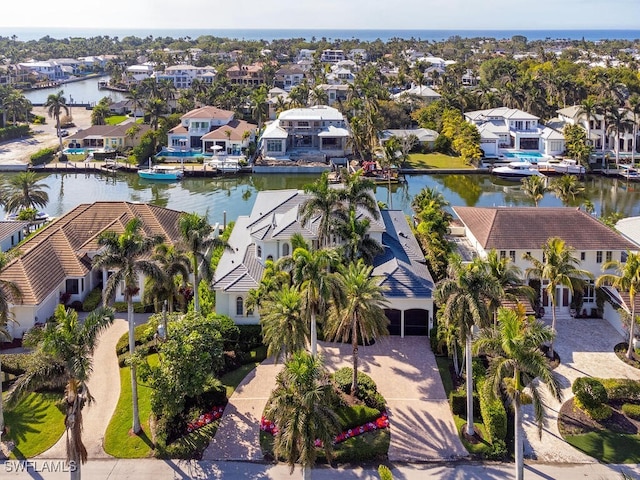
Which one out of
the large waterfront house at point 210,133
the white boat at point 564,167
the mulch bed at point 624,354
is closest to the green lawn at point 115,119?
the large waterfront house at point 210,133

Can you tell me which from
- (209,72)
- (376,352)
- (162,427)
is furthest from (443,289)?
(209,72)

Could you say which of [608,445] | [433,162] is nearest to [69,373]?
[608,445]

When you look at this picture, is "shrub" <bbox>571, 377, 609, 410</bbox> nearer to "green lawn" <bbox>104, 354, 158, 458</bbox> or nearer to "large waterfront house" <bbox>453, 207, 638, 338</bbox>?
"large waterfront house" <bbox>453, 207, 638, 338</bbox>

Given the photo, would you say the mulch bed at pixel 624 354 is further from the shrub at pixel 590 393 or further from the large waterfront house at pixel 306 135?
the large waterfront house at pixel 306 135

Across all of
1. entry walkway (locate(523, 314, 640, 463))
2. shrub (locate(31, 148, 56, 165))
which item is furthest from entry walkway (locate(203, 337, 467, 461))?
shrub (locate(31, 148, 56, 165))

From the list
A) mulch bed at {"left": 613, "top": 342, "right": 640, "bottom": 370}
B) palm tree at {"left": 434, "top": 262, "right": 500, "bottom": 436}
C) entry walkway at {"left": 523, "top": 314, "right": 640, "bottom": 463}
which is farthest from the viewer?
mulch bed at {"left": 613, "top": 342, "right": 640, "bottom": 370}

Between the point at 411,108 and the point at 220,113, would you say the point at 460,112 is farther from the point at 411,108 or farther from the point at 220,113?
the point at 220,113

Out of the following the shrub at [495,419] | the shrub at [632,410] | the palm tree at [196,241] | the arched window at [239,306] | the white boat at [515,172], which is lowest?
the shrub at [632,410]
